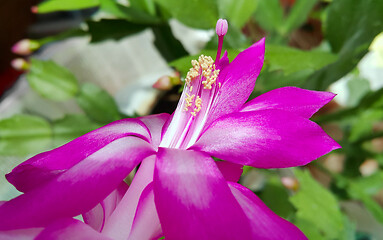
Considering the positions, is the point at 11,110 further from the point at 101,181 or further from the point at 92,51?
the point at 101,181

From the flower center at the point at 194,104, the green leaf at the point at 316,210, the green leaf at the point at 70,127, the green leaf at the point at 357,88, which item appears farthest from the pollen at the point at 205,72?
the green leaf at the point at 357,88

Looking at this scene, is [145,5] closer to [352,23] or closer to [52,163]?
[352,23]

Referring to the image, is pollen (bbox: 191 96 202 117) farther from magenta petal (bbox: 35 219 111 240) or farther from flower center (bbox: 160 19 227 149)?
magenta petal (bbox: 35 219 111 240)

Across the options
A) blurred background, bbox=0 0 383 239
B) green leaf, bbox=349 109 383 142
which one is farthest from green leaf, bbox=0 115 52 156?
green leaf, bbox=349 109 383 142

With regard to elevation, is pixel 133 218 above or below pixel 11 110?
above

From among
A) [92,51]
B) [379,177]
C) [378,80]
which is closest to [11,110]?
[92,51]

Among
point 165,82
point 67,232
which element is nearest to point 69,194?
point 67,232

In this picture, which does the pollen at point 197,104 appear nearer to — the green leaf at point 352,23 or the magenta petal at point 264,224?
the magenta petal at point 264,224
